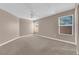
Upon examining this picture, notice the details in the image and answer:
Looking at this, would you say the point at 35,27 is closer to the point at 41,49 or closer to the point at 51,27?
the point at 51,27

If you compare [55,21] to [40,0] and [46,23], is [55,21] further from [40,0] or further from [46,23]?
[40,0]

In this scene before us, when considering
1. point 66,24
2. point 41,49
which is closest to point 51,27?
point 66,24

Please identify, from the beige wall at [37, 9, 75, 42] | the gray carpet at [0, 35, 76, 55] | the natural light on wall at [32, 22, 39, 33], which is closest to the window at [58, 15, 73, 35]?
the beige wall at [37, 9, 75, 42]

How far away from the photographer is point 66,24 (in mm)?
6117

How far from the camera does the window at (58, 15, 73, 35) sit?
6.10 m

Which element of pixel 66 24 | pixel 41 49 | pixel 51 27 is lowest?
pixel 41 49

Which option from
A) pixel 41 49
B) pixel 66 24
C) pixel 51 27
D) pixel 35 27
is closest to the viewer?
pixel 41 49

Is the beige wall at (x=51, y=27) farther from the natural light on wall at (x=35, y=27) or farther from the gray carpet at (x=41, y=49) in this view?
the gray carpet at (x=41, y=49)

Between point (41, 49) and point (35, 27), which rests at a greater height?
point (35, 27)

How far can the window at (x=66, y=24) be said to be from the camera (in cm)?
610

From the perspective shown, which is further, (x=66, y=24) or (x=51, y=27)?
(x=51, y=27)

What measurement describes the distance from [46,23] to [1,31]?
8.04 feet

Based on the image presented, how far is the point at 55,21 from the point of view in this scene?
6641 millimetres

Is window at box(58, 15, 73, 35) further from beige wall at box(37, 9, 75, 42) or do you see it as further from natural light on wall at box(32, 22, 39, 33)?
natural light on wall at box(32, 22, 39, 33)
